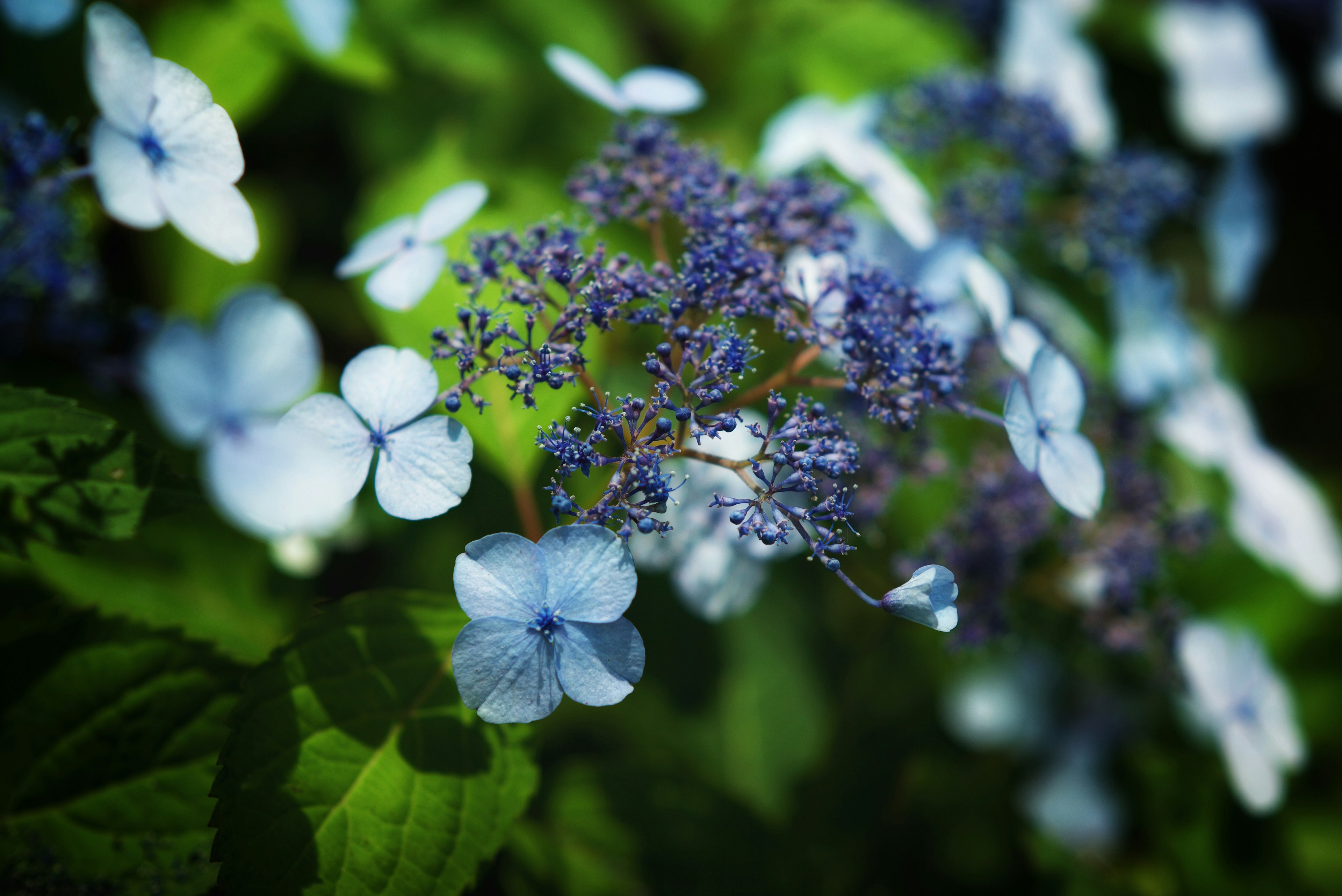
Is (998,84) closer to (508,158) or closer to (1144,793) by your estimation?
(508,158)

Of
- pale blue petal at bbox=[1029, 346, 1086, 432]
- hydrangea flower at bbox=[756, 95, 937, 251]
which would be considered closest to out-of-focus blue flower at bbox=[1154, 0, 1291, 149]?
hydrangea flower at bbox=[756, 95, 937, 251]

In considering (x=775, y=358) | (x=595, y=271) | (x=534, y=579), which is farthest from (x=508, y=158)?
(x=534, y=579)

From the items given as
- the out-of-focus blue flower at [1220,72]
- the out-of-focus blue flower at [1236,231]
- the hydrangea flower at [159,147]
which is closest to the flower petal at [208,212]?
the hydrangea flower at [159,147]

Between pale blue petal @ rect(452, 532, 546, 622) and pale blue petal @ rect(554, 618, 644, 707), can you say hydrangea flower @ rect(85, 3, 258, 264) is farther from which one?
pale blue petal @ rect(554, 618, 644, 707)

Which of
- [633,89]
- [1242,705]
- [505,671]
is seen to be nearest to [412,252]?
[633,89]

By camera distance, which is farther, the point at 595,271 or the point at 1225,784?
the point at 1225,784

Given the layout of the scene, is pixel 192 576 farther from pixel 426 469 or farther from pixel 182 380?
pixel 426 469
